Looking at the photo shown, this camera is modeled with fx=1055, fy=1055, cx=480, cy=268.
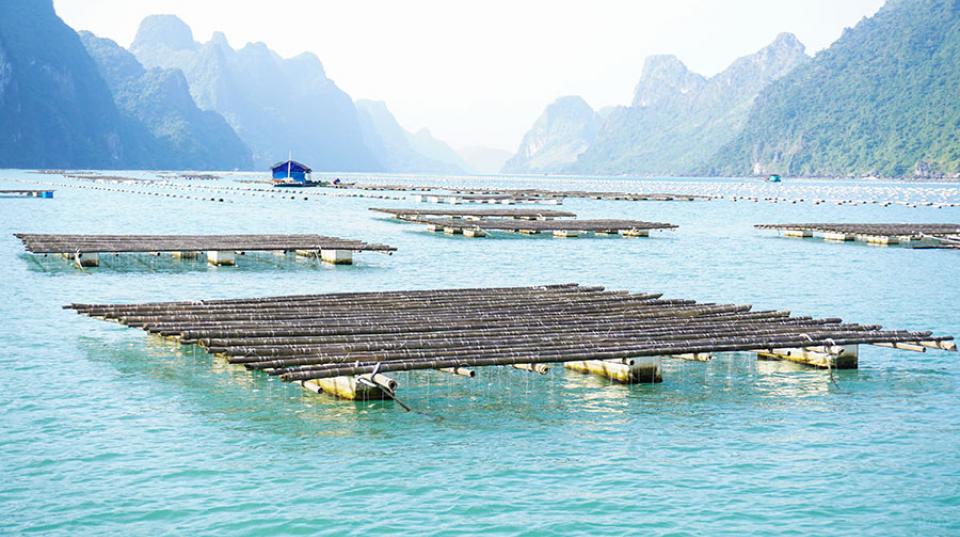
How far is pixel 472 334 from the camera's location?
21.6 meters

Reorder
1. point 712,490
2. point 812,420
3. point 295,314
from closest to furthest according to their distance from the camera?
point 712,490 → point 812,420 → point 295,314

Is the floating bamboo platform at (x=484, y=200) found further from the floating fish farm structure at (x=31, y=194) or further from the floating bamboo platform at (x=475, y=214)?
the floating fish farm structure at (x=31, y=194)

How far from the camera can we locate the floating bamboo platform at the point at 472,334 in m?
19.0

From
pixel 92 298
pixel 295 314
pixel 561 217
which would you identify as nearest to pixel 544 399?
pixel 295 314

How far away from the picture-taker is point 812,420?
18625 millimetres

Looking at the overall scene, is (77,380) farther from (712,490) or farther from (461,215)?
(461,215)

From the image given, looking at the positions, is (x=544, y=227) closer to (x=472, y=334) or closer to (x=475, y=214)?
(x=475, y=214)

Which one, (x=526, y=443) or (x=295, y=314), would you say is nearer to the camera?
(x=526, y=443)

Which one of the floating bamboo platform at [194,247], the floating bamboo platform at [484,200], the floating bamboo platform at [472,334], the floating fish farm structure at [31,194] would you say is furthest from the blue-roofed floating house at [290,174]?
the floating bamboo platform at [472,334]

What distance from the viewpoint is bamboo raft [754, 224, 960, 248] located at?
62219 mm

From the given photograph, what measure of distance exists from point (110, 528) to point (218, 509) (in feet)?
4.43

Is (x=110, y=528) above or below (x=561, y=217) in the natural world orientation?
below

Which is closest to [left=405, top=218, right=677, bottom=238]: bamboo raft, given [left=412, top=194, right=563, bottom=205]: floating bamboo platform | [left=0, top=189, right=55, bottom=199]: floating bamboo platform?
[left=412, top=194, right=563, bottom=205]: floating bamboo platform

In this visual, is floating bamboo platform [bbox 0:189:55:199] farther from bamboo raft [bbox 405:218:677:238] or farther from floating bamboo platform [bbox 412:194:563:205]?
bamboo raft [bbox 405:218:677:238]
